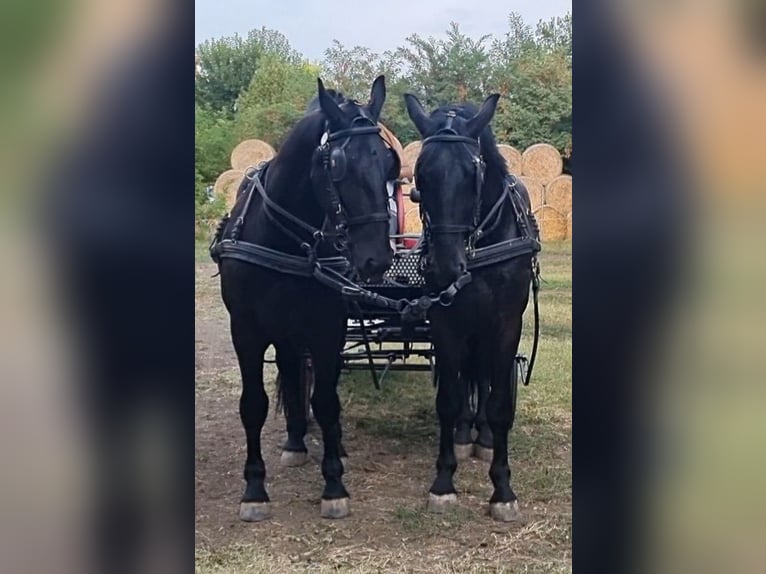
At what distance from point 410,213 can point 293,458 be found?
102cm

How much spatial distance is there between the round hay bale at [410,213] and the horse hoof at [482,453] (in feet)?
2.79

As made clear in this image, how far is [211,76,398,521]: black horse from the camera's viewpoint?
3.08 metres

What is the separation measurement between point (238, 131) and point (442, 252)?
0.87 m

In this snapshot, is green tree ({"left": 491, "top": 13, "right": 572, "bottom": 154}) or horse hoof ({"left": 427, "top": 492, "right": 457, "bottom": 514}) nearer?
green tree ({"left": 491, "top": 13, "right": 572, "bottom": 154})

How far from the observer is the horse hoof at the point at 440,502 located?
3.11 meters

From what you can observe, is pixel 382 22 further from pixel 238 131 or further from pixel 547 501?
pixel 547 501

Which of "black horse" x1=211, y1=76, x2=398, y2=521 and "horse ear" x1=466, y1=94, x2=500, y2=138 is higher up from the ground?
"horse ear" x1=466, y1=94, x2=500, y2=138

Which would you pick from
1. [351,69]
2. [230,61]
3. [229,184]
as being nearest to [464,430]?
[229,184]

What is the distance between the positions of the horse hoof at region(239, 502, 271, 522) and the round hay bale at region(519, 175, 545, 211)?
149cm

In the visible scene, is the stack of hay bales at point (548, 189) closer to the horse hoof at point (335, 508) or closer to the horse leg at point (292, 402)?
the horse leg at point (292, 402)

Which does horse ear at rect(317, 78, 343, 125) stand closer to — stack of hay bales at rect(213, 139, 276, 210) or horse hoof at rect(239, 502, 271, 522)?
stack of hay bales at rect(213, 139, 276, 210)

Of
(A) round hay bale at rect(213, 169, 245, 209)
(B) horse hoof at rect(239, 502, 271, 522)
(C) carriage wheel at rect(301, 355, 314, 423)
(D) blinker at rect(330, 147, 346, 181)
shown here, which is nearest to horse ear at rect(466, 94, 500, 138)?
(D) blinker at rect(330, 147, 346, 181)
